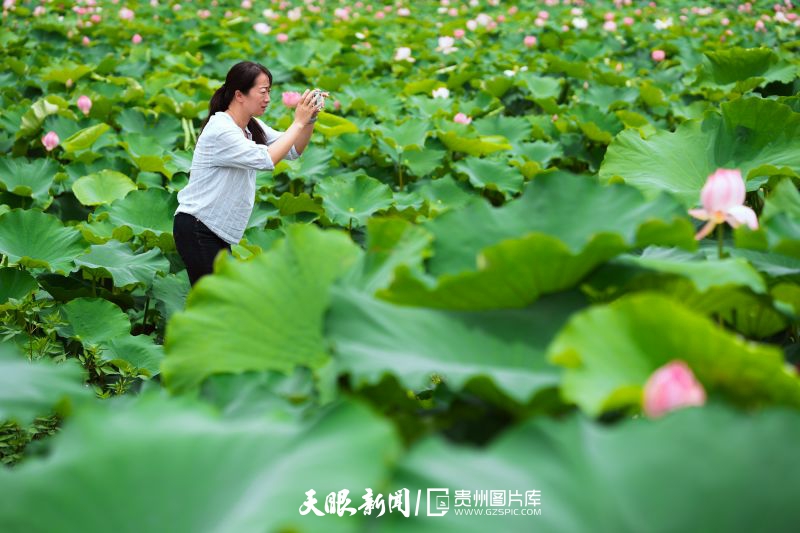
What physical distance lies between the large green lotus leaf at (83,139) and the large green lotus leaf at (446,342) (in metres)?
2.72

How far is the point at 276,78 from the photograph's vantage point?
5074mm

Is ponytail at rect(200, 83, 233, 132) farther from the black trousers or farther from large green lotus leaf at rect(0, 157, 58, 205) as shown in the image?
large green lotus leaf at rect(0, 157, 58, 205)

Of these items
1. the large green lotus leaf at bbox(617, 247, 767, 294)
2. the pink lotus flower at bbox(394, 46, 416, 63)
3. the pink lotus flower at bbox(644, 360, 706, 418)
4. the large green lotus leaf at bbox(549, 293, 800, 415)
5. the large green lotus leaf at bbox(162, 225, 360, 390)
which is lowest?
the pink lotus flower at bbox(394, 46, 416, 63)

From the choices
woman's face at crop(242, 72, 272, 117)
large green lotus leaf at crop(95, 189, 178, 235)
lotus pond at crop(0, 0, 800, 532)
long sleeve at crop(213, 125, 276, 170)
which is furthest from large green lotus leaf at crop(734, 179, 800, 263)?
large green lotus leaf at crop(95, 189, 178, 235)

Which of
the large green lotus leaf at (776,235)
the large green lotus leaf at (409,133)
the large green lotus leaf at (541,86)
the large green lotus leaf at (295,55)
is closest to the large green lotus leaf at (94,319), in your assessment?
the large green lotus leaf at (409,133)

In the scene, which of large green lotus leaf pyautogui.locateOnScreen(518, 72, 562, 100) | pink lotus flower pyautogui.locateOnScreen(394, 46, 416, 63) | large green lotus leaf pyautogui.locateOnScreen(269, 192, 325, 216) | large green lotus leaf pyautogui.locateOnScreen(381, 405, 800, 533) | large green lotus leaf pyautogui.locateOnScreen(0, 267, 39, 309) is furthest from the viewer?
pink lotus flower pyautogui.locateOnScreen(394, 46, 416, 63)

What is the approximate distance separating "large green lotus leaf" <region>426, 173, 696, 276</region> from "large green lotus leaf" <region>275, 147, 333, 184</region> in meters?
2.14

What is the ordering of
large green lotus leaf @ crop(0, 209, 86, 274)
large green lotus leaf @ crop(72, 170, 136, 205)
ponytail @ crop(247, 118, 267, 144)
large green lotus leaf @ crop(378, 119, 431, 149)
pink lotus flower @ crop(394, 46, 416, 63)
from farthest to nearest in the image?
pink lotus flower @ crop(394, 46, 416, 63)
large green lotus leaf @ crop(378, 119, 431, 149)
large green lotus leaf @ crop(72, 170, 136, 205)
ponytail @ crop(247, 118, 267, 144)
large green lotus leaf @ crop(0, 209, 86, 274)

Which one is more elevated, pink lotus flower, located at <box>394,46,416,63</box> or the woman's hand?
the woman's hand

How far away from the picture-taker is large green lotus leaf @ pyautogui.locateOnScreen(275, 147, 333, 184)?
10.5 feet

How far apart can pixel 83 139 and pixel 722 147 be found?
251cm

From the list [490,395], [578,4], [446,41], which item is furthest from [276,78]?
[490,395]

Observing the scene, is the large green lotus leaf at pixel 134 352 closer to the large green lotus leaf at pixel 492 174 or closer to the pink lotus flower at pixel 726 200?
the large green lotus leaf at pixel 492 174

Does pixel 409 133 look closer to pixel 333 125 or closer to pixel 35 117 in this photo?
pixel 333 125
